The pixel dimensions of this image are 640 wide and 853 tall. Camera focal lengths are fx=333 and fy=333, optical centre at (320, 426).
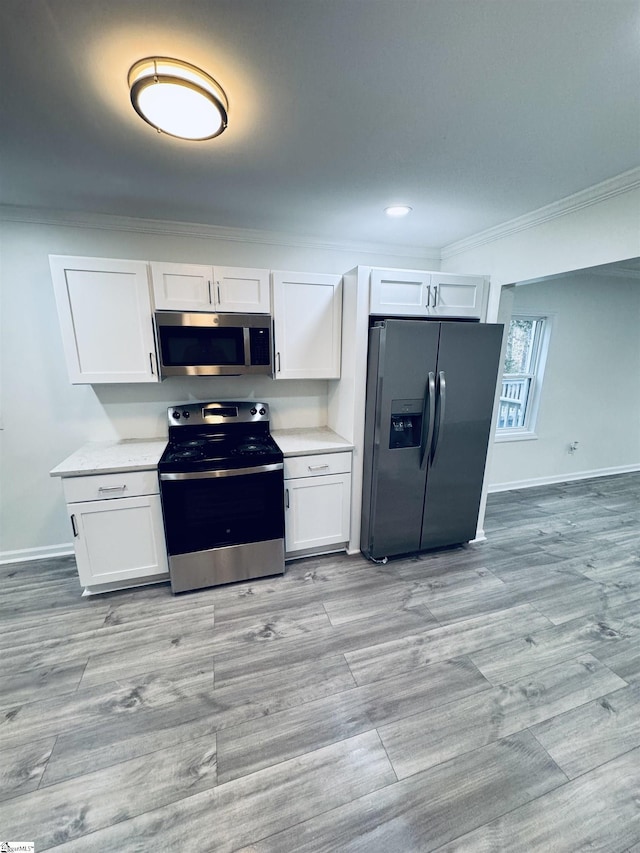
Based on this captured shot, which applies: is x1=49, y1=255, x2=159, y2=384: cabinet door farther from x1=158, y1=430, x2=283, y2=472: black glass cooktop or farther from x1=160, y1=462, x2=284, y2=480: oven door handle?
x1=160, y1=462, x2=284, y2=480: oven door handle

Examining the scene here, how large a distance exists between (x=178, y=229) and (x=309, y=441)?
1889 mm

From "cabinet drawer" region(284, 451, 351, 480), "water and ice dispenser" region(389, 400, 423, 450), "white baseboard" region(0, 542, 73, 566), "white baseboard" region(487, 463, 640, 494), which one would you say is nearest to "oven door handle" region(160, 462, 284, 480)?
"cabinet drawer" region(284, 451, 351, 480)

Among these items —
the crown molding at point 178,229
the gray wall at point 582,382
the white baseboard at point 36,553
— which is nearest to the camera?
the crown molding at point 178,229

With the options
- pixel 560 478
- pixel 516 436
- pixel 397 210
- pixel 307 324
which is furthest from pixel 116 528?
pixel 560 478

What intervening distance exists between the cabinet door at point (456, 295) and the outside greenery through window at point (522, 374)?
161 cm

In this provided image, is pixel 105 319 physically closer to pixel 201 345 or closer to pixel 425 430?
pixel 201 345

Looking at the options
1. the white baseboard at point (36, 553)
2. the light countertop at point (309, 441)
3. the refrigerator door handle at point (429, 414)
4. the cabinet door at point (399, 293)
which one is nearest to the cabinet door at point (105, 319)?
the light countertop at point (309, 441)

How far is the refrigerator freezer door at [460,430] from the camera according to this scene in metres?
2.40

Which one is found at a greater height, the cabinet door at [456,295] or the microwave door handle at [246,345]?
the cabinet door at [456,295]

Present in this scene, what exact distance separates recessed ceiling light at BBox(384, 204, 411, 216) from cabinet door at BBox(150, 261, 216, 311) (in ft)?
4.18

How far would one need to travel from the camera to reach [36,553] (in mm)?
2672

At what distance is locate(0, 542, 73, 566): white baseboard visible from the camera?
262 centimetres

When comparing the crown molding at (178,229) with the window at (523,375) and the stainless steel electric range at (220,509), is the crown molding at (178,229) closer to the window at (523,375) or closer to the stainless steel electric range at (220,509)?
the stainless steel electric range at (220,509)

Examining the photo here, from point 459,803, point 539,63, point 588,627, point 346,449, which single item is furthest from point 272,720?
point 539,63
